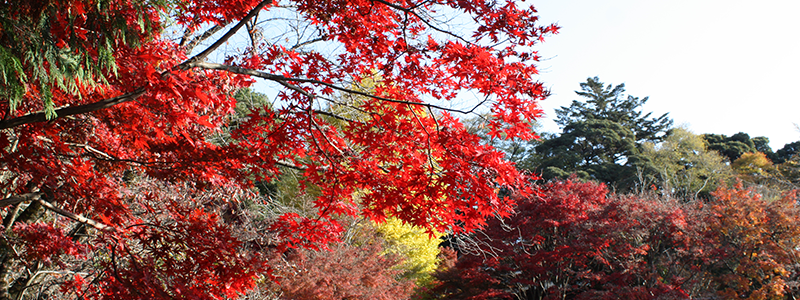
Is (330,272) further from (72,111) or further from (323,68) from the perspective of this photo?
(72,111)

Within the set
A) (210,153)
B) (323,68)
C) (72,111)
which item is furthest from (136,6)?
(323,68)

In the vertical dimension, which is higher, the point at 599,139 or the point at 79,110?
the point at 599,139

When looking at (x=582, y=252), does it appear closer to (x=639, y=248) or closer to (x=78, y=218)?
(x=639, y=248)

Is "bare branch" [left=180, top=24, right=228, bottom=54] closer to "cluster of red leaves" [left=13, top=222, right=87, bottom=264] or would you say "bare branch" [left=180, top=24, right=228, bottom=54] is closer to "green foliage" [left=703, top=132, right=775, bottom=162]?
"cluster of red leaves" [left=13, top=222, right=87, bottom=264]

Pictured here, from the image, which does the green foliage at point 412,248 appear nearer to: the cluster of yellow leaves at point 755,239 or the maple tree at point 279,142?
the cluster of yellow leaves at point 755,239

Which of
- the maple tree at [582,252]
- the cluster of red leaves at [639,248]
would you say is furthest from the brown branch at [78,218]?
the maple tree at [582,252]

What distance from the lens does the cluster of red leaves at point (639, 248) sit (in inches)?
307

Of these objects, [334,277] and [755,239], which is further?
[755,239]

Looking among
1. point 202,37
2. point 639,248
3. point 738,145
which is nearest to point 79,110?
point 202,37

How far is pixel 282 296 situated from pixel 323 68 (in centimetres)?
552

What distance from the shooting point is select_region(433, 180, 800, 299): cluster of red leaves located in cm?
780

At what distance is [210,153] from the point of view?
3.51 meters

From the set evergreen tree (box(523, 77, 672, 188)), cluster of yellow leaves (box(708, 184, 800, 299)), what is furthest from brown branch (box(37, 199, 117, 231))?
evergreen tree (box(523, 77, 672, 188))

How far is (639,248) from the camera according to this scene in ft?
27.1
